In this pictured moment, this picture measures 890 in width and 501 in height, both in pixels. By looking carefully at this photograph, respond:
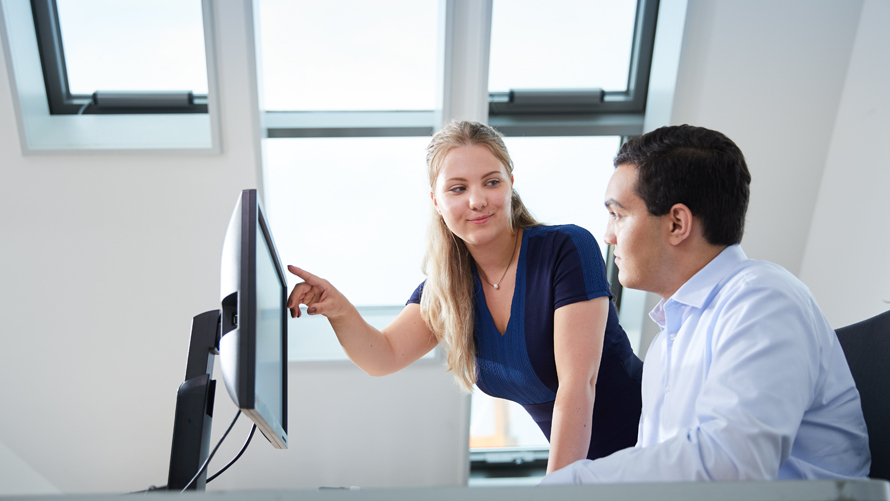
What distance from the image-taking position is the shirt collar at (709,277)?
1003mm

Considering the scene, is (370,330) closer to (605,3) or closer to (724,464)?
(724,464)

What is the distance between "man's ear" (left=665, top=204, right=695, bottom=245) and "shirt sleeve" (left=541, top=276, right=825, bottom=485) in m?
0.22

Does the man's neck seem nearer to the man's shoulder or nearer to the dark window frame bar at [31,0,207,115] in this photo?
the man's shoulder

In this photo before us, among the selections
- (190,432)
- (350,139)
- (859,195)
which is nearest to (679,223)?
(190,432)

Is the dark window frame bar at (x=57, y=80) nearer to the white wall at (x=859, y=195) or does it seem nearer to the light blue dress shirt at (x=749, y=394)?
the light blue dress shirt at (x=749, y=394)

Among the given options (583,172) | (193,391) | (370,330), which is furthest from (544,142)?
(193,391)

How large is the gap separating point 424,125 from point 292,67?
23.5 inches

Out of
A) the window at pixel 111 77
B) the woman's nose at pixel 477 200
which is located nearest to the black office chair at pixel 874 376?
the woman's nose at pixel 477 200

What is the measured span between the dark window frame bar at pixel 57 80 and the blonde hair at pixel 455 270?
1.39 m

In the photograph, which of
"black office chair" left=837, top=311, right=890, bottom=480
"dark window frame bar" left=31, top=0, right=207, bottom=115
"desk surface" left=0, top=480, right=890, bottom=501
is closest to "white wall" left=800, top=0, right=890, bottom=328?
"black office chair" left=837, top=311, right=890, bottom=480

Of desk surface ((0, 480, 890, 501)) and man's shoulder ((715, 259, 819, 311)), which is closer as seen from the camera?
desk surface ((0, 480, 890, 501))

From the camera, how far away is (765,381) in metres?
0.74

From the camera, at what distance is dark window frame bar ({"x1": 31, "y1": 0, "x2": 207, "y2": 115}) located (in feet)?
7.16

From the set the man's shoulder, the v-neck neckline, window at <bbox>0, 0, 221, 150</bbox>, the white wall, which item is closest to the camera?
the man's shoulder
